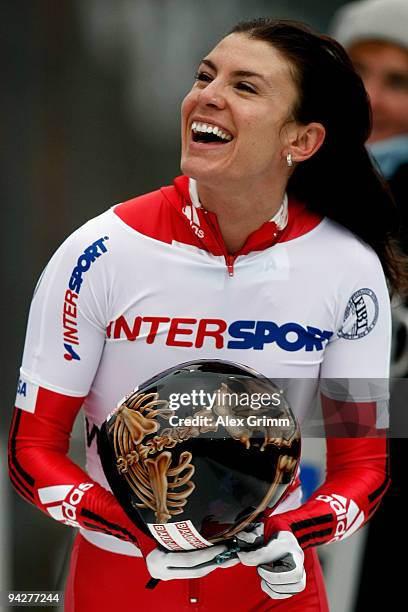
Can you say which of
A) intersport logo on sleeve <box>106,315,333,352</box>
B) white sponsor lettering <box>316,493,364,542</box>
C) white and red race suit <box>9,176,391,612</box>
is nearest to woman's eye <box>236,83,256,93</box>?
white and red race suit <box>9,176,391,612</box>

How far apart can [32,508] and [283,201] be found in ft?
6.82

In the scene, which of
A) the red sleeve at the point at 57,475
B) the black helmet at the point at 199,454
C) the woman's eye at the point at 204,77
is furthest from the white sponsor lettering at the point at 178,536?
the woman's eye at the point at 204,77

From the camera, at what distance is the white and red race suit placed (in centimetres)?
249

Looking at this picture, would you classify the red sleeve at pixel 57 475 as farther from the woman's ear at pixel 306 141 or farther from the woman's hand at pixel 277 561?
the woman's ear at pixel 306 141

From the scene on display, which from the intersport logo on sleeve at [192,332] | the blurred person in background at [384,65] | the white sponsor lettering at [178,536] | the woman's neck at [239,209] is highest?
the blurred person in background at [384,65]

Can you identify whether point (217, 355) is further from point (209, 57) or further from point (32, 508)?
point (32, 508)

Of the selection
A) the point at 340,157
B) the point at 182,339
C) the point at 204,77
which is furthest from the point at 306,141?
the point at 182,339

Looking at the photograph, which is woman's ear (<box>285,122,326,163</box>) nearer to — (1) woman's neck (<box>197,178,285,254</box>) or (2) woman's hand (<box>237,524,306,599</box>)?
(1) woman's neck (<box>197,178,285,254</box>)

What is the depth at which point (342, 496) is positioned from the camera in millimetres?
2504

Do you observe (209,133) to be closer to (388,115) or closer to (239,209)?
(239,209)

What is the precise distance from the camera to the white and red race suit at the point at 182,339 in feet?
8.16

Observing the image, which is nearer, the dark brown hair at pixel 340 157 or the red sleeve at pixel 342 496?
the red sleeve at pixel 342 496

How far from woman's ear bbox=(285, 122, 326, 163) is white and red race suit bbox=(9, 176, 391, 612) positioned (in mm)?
127

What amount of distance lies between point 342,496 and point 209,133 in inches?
30.6
